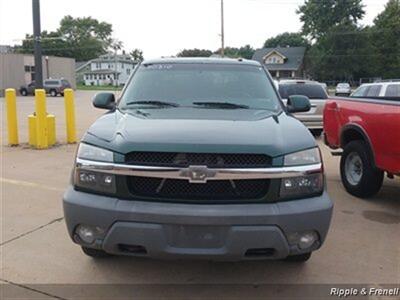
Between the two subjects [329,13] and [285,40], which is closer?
[329,13]

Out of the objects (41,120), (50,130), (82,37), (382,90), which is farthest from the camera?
(82,37)

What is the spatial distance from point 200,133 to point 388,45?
8069 centimetres

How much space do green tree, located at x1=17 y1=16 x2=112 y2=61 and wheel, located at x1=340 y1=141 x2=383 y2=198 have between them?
107 m

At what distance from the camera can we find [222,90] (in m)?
4.75

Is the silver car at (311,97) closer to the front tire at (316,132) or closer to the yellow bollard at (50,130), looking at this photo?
the front tire at (316,132)

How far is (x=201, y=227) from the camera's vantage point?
10.6ft

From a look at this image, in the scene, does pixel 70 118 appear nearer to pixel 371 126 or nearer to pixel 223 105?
pixel 371 126

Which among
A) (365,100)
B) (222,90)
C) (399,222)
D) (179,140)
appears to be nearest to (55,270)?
(179,140)

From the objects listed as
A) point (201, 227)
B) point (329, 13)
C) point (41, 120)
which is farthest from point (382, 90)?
point (329, 13)

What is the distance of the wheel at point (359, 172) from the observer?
6.32 metres

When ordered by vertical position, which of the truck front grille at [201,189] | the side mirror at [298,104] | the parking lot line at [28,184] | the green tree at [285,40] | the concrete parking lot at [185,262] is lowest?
the concrete parking lot at [185,262]

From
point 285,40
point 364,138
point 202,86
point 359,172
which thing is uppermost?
point 285,40

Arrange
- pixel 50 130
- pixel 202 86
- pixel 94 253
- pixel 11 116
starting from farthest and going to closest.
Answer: pixel 50 130
pixel 11 116
pixel 202 86
pixel 94 253

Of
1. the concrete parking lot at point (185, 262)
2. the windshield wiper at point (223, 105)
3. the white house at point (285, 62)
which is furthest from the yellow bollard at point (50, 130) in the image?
the white house at point (285, 62)
